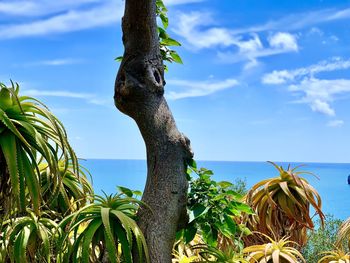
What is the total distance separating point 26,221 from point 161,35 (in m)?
0.84

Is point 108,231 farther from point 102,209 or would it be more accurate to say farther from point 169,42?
point 169,42

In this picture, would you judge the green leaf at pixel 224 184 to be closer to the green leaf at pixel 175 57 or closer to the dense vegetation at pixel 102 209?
the dense vegetation at pixel 102 209

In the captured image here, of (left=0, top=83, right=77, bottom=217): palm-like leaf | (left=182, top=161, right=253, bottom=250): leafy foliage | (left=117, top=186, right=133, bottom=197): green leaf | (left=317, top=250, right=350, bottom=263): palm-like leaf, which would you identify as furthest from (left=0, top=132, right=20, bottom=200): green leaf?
(left=317, top=250, right=350, bottom=263): palm-like leaf

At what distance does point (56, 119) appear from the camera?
1.57m

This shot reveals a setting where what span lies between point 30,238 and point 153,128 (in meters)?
0.57

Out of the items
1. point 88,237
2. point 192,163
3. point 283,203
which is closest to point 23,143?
point 88,237

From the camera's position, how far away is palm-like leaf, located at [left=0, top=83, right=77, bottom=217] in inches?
55.3

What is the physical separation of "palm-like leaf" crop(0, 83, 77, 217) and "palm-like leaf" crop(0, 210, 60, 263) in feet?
0.81

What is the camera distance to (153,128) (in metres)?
1.74

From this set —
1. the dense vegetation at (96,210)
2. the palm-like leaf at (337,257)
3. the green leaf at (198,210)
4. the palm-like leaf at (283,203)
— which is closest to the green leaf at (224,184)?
the dense vegetation at (96,210)

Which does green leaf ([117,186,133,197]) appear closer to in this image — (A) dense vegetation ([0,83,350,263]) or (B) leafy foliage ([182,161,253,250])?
(A) dense vegetation ([0,83,350,263])

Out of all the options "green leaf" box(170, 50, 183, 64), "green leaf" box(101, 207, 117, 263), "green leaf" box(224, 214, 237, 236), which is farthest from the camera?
"green leaf" box(170, 50, 183, 64)

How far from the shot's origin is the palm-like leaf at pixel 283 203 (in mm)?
2266

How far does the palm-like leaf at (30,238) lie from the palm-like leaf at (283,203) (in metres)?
0.87
